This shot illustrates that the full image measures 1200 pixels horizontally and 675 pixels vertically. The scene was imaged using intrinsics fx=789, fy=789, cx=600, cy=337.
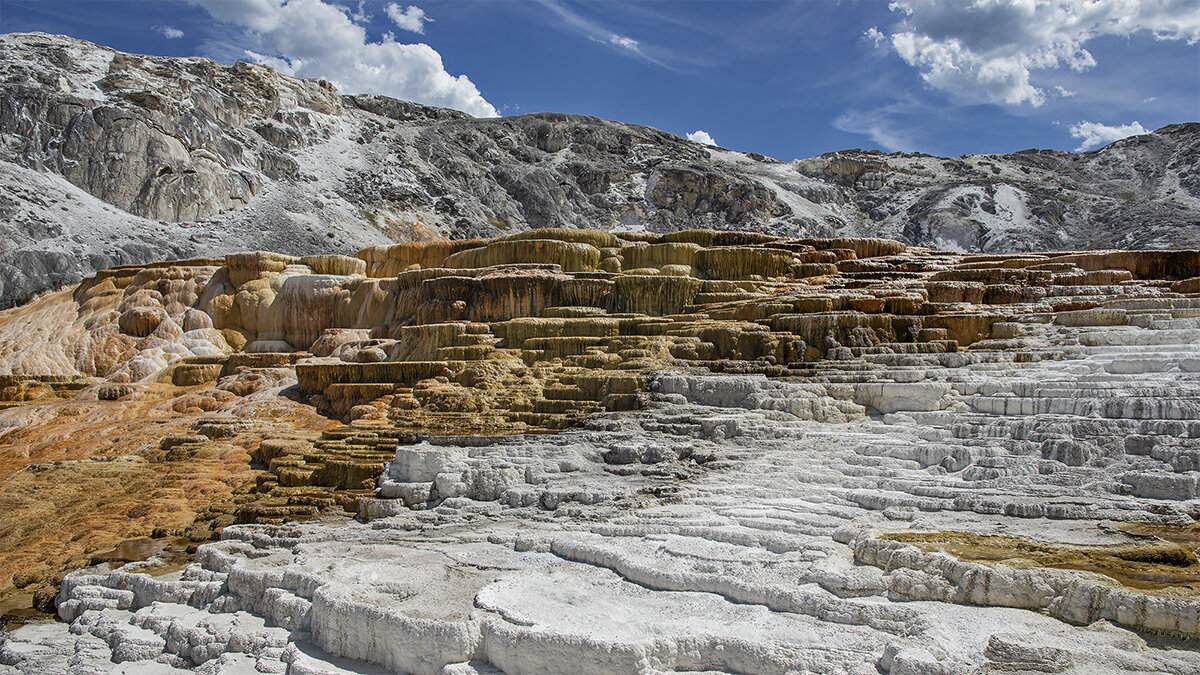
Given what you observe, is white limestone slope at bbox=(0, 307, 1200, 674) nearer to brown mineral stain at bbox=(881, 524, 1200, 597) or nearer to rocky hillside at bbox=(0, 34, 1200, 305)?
brown mineral stain at bbox=(881, 524, 1200, 597)

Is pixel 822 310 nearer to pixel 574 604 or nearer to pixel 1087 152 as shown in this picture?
pixel 574 604

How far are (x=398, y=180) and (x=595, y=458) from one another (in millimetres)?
35560

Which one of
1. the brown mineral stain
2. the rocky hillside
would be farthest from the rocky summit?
the rocky hillside

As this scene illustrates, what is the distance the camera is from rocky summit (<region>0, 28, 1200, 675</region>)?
518cm

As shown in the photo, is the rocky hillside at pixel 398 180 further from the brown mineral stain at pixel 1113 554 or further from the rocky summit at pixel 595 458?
the brown mineral stain at pixel 1113 554

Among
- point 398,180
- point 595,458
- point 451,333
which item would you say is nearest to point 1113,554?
point 595,458

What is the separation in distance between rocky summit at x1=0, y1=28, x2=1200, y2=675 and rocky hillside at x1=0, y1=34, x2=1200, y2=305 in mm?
2735

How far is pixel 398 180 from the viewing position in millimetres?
41469

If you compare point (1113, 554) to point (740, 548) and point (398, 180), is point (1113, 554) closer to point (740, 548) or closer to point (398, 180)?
point (740, 548)

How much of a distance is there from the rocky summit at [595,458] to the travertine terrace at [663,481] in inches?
1.4

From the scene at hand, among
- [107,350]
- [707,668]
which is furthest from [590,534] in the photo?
[107,350]

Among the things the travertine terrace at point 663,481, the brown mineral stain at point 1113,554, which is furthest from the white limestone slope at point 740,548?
the brown mineral stain at point 1113,554

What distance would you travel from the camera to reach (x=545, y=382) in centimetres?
1204

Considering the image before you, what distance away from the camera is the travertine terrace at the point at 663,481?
199 inches
